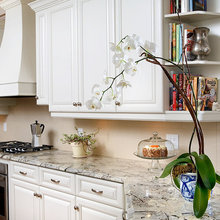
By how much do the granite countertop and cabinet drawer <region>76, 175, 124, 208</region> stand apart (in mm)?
43

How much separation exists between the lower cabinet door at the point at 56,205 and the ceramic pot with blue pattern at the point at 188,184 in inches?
56.4

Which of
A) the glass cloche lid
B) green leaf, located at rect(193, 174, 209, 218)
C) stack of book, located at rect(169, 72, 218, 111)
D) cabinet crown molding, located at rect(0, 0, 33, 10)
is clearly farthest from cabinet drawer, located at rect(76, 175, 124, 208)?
cabinet crown molding, located at rect(0, 0, 33, 10)

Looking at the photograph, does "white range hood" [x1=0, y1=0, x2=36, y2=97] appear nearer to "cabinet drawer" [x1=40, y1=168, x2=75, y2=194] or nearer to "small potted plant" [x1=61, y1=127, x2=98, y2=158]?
"small potted plant" [x1=61, y1=127, x2=98, y2=158]

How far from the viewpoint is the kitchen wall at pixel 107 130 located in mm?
2354

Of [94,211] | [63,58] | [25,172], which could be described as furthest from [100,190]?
[63,58]

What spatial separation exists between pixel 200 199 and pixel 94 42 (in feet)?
5.99

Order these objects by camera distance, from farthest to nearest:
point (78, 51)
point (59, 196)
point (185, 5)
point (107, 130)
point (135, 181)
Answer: point (107, 130) → point (78, 51) → point (59, 196) → point (185, 5) → point (135, 181)

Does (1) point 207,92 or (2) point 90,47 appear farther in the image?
(2) point 90,47

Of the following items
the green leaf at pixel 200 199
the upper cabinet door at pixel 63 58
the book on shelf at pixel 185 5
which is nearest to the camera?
the green leaf at pixel 200 199

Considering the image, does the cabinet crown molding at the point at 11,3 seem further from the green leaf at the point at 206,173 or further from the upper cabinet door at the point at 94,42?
the green leaf at the point at 206,173

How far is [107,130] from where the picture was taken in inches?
120

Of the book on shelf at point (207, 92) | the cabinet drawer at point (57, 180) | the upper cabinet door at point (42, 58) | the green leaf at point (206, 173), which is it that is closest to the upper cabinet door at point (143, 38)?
the book on shelf at point (207, 92)

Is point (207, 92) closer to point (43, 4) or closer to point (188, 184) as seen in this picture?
point (188, 184)

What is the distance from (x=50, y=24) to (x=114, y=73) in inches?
38.0
